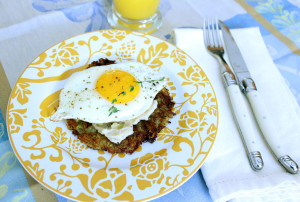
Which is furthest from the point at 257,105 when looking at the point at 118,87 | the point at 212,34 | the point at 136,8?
the point at 136,8

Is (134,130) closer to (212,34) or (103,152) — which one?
(103,152)

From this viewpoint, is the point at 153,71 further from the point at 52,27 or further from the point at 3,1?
the point at 3,1

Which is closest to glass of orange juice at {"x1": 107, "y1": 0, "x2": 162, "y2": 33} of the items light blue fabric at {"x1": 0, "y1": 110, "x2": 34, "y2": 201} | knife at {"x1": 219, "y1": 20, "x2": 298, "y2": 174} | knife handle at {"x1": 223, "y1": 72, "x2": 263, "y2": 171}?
knife at {"x1": 219, "y1": 20, "x2": 298, "y2": 174}

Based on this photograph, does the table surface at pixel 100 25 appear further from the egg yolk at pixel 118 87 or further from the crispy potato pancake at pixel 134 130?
the egg yolk at pixel 118 87

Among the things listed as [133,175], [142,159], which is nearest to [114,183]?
[133,175]

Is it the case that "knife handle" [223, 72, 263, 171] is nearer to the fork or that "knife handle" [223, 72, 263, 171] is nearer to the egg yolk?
the fork
